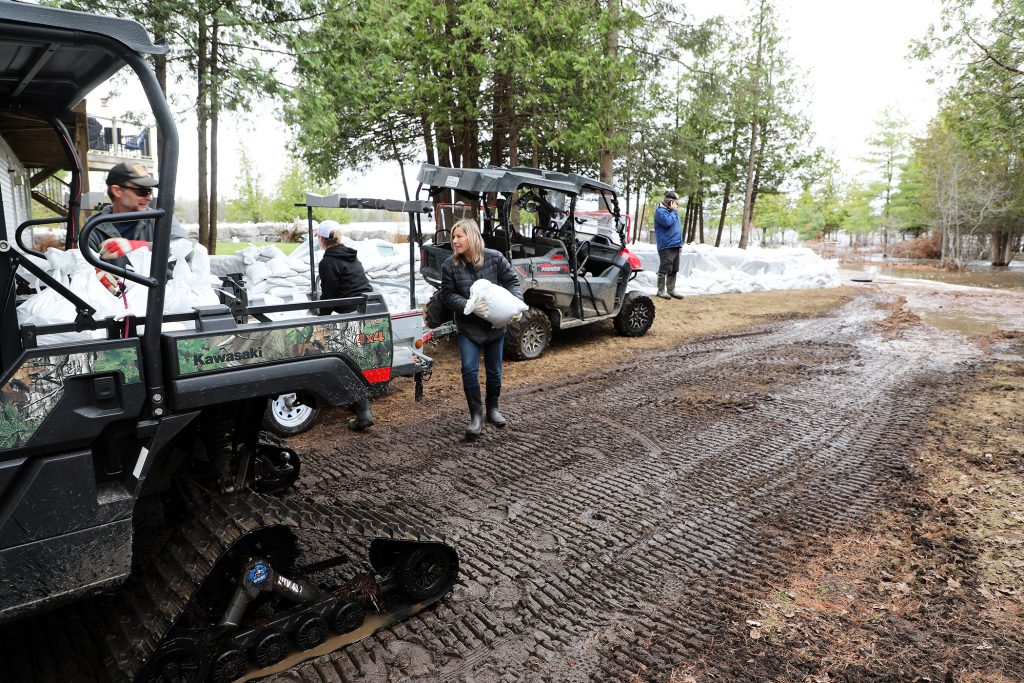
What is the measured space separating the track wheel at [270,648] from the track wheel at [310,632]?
2.2 inches

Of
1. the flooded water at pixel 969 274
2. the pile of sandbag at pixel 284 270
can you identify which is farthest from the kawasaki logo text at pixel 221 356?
the flooded water at pixel 969 274

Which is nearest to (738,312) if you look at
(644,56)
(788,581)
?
(644,56)

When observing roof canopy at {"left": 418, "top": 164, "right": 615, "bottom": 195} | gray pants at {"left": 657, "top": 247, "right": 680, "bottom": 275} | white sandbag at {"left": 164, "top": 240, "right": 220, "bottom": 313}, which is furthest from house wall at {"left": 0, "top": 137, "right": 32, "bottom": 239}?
gray pants at {"left": 657, "top": 247, "right": 680, "bottom": 275}

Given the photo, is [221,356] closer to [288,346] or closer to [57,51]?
[288,346]

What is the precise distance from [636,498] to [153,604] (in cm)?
293

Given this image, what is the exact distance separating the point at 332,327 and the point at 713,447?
3717 mm

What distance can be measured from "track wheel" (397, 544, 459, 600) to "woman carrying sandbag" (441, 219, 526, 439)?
2340 mm

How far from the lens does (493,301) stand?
17.0ft

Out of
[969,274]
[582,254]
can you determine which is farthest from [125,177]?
[969,274]

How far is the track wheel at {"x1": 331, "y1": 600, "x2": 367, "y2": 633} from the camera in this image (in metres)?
2.89

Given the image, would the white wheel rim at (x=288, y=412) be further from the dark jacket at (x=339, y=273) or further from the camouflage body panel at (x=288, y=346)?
the camouflage body panel at (x=288, y=346)

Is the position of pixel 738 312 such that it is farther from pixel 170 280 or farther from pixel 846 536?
pixel 170 280

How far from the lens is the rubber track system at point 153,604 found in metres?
2.53

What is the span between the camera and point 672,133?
66.6 feet
